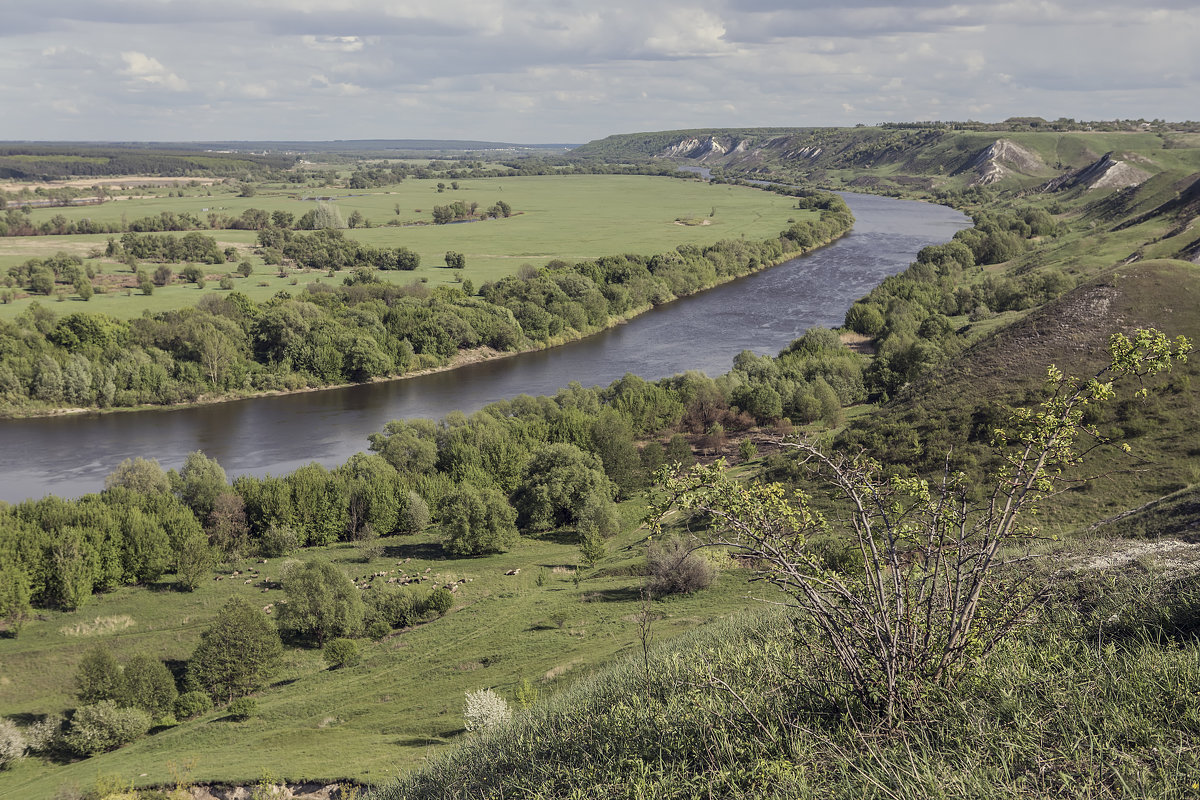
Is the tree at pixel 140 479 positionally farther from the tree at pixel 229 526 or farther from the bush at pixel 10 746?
the bush at pixel 10 746

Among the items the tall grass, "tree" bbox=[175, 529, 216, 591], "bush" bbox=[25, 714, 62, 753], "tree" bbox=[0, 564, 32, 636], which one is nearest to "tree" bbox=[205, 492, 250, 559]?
"tree" bbox=[175, 529, 216, 591]

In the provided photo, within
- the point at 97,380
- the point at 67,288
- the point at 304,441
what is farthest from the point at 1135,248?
the point at 67,288

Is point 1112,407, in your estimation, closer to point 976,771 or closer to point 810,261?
point 976,771

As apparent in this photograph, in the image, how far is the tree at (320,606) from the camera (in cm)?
3088

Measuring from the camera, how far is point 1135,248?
81.8 metres

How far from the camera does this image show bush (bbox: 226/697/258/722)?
995 inches

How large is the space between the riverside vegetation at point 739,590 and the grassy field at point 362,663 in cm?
17

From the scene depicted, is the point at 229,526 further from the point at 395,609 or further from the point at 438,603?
the point at 438,603

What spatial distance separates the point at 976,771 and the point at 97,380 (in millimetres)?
80784

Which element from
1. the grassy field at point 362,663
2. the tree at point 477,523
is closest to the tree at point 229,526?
the grassy field at point 362,663

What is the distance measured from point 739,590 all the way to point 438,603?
45.2ft

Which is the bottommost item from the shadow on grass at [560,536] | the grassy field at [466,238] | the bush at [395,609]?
the shadow on grass at [560,536]

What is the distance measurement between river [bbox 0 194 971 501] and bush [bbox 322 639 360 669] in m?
27.8

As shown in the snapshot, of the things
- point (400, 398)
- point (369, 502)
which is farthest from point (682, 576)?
point (400, 398)
